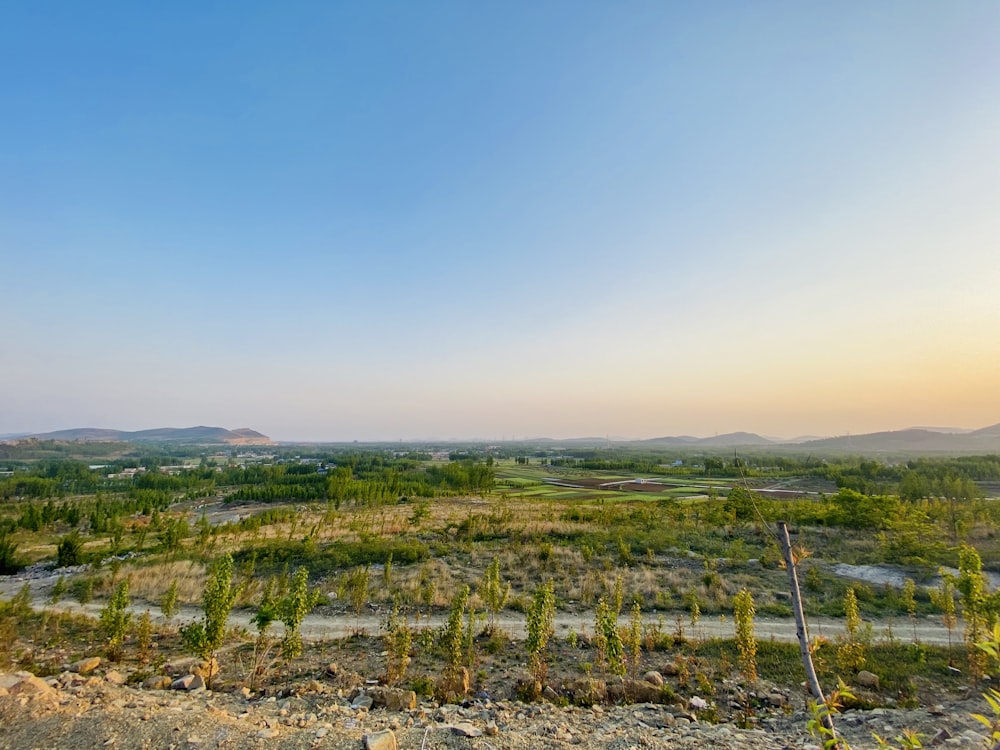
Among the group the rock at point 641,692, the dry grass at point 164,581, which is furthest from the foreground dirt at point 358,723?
the dry grass at point 164,581

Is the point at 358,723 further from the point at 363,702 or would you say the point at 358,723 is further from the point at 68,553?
the point at 68,553

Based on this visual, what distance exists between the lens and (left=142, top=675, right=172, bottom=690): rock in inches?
371

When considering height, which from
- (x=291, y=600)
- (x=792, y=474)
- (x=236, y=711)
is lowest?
(x=792, y=474)

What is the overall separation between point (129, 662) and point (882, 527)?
1533 inches

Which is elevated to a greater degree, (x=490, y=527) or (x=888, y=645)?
(x=888, y=645)

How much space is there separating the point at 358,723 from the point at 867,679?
11.3 metres

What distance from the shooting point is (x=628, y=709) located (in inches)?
357

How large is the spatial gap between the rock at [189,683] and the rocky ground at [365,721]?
0.07 ft

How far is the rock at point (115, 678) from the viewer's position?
952 centimetres

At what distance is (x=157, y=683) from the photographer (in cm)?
953

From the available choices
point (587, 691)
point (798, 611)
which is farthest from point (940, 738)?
point (798, 611)

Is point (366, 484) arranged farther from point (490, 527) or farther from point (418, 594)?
point (418, 594)

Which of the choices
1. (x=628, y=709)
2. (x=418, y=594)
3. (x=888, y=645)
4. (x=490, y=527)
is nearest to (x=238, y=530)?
(x=490, y=527)

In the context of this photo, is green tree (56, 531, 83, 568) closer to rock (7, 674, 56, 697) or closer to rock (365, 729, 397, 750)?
rock (7, 674, 56, 697)
